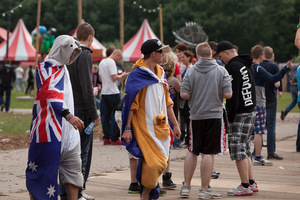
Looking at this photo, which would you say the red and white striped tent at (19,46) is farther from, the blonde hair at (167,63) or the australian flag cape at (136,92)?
the australian flag cape at (136,92)

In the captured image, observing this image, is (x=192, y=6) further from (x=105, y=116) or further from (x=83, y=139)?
(x=83, y=139)

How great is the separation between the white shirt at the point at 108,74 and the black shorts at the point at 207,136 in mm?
4683

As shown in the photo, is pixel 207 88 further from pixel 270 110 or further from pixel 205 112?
pixel 270 110

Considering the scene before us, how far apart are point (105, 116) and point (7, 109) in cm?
1096

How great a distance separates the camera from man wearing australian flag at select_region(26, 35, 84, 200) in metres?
5.24

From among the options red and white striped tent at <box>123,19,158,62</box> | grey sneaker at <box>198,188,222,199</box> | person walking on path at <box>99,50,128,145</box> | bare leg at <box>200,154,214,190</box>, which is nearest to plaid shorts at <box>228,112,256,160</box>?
bare leg at <box>200,154,214,190</box>

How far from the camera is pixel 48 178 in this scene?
5.24m

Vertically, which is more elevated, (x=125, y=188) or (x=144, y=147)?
(x=144, y=147)

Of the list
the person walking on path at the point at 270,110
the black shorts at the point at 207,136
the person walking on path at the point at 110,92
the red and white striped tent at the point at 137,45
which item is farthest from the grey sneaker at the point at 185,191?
the red and white striped tent at the point at 137,45

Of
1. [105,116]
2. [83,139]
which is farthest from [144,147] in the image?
[105,116]

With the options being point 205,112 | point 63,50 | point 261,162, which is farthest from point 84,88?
point 261,162

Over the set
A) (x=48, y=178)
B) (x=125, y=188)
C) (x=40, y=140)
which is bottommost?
(x=125, y=188)

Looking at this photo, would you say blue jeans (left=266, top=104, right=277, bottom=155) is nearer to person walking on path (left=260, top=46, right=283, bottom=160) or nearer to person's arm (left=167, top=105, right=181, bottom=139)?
person walking on path (left=260, top=46, right=283, bottom=160)

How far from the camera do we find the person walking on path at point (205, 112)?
706 centimetres
